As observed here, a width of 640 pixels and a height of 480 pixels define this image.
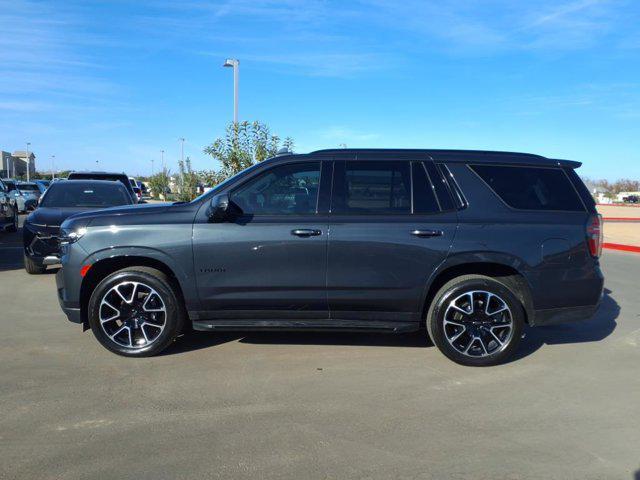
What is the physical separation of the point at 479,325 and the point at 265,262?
2.06 m

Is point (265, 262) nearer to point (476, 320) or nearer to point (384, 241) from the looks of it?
point (384, 241)

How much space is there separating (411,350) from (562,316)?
1459mm

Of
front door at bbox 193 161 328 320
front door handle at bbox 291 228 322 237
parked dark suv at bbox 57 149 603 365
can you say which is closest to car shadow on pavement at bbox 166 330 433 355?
parked dark suv at bbox 57 149 603 365

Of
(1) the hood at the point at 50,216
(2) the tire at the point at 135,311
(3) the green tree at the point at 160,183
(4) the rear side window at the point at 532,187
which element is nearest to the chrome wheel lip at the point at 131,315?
(2) the tire at the point at 135,311

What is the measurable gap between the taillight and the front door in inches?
95.8

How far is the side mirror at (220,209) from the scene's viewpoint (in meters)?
4.91

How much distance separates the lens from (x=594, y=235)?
5137 millimetres

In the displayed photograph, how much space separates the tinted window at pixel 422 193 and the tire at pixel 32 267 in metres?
7.01

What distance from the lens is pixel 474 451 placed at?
11.7 feet

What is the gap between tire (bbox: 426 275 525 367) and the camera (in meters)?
5.09

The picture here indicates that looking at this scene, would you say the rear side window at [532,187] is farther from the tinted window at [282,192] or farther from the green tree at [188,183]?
the green tree at [188,183]

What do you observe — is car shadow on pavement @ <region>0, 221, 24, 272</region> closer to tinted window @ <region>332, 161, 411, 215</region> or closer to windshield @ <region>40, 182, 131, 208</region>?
windshield @ <region>40, 182, 131, 208</region>

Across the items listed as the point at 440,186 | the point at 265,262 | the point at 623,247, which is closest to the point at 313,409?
the point at 265,262

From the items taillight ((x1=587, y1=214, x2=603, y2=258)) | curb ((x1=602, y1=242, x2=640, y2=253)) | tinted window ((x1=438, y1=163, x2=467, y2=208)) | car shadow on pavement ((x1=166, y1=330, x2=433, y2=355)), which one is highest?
tinted window ((x1=438, y1=163, x2=467, y2=208))
